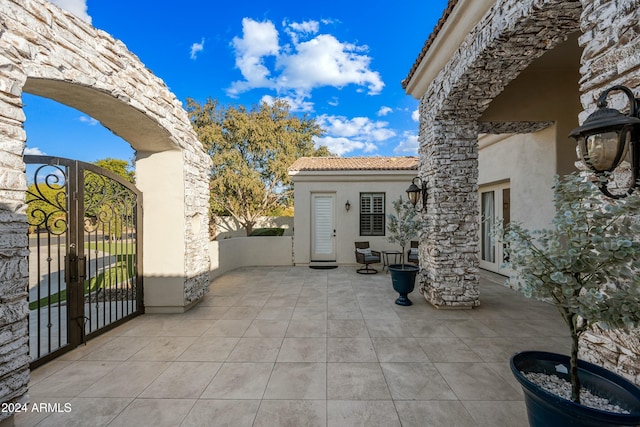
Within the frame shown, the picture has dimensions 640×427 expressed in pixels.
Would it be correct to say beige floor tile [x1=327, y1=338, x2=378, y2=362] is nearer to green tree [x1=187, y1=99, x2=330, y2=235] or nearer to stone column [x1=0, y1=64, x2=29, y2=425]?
stone column [x1=0, y1=64, x2=29, y2=425]

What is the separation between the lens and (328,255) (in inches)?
340

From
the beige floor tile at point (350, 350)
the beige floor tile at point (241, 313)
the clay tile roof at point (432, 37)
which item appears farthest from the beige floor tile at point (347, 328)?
the clay tile roof at point (432, 37)

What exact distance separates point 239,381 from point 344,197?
6.66 m

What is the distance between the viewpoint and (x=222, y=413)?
2.16 metres

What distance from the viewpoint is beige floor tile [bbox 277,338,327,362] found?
296 cm

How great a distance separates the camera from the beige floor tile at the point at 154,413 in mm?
2064

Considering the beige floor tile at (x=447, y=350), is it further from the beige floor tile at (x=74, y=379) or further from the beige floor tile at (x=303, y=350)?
the beige floor tile at (x=74, y=379)

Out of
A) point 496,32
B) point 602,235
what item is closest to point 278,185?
point 496,32

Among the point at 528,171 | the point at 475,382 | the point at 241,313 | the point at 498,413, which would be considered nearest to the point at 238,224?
the point at 241,313

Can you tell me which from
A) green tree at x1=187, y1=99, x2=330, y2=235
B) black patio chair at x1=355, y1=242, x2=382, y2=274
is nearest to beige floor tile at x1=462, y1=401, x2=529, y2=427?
black patio chair at x1=355, y1=242, x2=382, y2=274

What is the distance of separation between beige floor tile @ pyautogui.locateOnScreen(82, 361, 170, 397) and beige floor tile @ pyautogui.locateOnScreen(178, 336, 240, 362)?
26 cm

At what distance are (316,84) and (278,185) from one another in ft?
20.9

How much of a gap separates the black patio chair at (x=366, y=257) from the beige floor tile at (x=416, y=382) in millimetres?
4664

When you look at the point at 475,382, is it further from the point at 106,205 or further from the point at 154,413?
the point at 106,205
